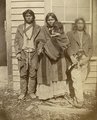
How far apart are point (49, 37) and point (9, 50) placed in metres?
0.19

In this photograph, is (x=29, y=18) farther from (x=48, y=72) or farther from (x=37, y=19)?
(x=48, y=72)

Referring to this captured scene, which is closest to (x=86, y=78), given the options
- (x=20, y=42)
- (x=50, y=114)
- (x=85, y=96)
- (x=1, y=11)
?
(x=85, y=96)

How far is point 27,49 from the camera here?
158 cm

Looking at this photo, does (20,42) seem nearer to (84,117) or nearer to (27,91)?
(27,91)

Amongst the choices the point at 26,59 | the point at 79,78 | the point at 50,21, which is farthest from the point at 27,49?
the point at 79,78

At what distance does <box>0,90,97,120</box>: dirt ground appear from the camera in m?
1.56

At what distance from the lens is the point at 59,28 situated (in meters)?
1.57

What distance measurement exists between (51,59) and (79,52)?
0.49ft

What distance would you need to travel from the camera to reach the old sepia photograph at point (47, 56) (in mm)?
1552

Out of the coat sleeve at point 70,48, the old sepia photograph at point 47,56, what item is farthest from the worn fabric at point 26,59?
the coat sleeve at point 70,48

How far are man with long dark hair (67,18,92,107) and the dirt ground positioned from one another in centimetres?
4

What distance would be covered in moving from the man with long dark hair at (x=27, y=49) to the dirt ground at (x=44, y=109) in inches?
1.7

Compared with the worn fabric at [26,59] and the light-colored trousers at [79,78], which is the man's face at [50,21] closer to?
the worn fabric at [26,59]

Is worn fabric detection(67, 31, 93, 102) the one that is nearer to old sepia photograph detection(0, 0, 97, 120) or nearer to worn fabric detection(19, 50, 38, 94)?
old sepia photograph detection(0, 0, 97, 120)
